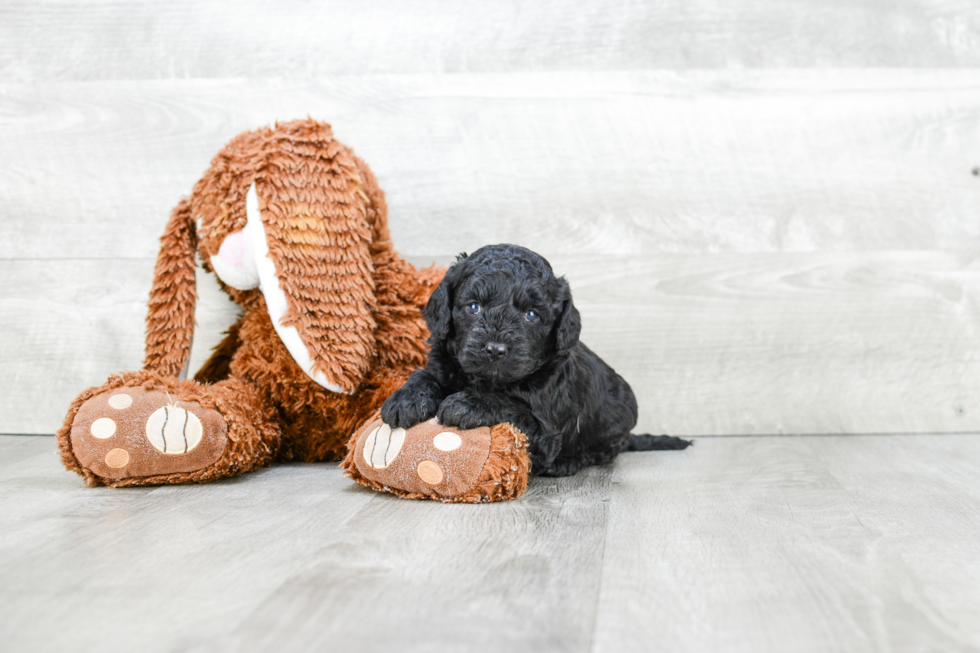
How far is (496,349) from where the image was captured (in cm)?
144

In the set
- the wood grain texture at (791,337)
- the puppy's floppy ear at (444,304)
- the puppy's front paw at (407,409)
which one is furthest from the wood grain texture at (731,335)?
the puppy's front paw at (407,409)

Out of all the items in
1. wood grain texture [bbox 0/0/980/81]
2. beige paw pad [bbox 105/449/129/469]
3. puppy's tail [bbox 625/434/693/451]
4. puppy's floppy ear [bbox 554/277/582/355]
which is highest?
wood grain texture [bbox 0/0/980/81]

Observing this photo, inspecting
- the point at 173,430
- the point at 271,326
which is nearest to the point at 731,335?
the point at 271,326

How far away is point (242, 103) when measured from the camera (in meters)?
2.21

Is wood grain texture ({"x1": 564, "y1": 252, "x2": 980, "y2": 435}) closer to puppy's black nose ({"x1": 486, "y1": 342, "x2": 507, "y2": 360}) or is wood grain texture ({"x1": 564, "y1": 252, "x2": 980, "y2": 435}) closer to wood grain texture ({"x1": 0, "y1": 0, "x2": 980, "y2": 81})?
wood grain texture ({"x1": 0, "y1": 0, "x2": 980, "y2": 81})

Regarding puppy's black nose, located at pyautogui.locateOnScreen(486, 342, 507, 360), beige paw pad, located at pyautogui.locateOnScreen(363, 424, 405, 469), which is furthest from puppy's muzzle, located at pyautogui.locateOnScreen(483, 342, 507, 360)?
beige paw pad, located at pyautogui.locateOnScreen(363, 424, 405, 469)

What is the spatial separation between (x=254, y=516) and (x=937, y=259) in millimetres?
1855

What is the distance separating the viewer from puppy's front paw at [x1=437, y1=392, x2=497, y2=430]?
147cm

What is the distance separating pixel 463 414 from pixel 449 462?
91 millimetres

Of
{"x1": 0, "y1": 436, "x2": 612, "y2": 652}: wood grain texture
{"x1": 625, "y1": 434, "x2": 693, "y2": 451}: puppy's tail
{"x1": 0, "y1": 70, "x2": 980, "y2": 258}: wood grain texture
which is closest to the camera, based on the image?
{"x1": 0, "y1": 436, "x2": 612, "y2": 652}: wood grain texture

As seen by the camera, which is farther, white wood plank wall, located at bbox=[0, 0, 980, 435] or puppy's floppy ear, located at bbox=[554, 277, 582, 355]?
white wood plank wall, located at bbox=[0, 0, 980, 435]

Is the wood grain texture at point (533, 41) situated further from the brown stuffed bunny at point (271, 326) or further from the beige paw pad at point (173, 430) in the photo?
the beige paw pad at point (173, 430)

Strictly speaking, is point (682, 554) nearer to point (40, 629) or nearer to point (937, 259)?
point (40, 629)

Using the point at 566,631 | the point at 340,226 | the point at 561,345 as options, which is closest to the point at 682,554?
the point at 566,631
